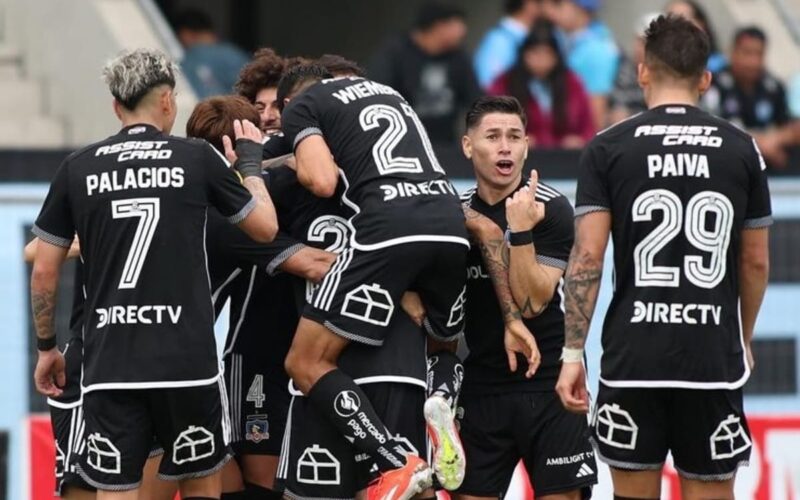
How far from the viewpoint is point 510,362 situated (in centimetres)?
781

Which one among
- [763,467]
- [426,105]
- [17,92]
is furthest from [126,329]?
[17,92]

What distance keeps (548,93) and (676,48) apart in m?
5.05

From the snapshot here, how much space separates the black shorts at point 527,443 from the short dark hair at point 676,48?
1575mm

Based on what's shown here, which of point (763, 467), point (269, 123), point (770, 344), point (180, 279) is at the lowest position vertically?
point (763, 467)

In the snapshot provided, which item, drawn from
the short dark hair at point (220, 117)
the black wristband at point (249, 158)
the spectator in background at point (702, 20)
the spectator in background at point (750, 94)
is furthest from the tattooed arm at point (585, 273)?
the spectator in background at point (702, 20)

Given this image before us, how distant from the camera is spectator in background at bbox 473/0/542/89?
12.5m

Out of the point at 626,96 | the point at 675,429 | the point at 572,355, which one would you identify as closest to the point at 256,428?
the point at 572,355

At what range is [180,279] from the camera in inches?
288

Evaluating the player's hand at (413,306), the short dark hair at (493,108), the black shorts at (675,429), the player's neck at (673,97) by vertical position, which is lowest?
the black shorts at (675,429)

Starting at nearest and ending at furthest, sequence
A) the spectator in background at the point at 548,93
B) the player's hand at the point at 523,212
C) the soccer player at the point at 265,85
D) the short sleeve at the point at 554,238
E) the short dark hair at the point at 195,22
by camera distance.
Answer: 1. the player's hand at the point at 523,212
2. the short sleeve at the point at 554,238
3. the soccer player at the point at 265,85
4. the spectator in background at the point at 548,93
5. the short dark hair at the point at 195,22

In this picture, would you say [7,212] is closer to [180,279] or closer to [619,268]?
[180,279]

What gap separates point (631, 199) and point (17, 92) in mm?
6670

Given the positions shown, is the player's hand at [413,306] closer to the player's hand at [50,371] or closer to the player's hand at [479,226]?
the player's hand at [479,226]

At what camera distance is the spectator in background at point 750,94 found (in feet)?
40.4
